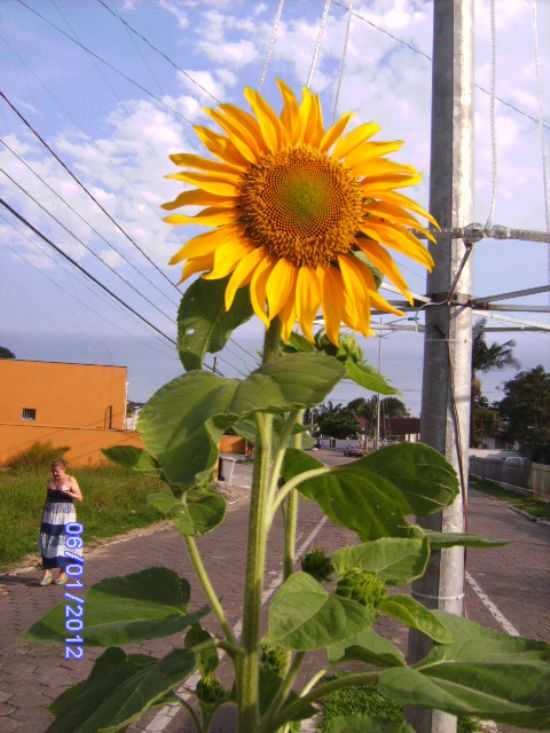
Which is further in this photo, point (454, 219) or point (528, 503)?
point (528, 503)

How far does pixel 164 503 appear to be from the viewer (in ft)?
3.07

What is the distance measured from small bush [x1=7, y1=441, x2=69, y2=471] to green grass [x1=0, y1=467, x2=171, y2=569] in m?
A: 4.75

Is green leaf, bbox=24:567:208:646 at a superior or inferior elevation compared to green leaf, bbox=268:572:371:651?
inferior

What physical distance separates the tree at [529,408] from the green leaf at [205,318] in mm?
46826

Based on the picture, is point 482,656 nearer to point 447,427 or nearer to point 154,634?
point 154,634

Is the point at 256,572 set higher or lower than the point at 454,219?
lower

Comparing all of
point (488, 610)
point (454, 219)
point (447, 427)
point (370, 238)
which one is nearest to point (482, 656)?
point (370, 238)

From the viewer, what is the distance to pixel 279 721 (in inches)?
37.6

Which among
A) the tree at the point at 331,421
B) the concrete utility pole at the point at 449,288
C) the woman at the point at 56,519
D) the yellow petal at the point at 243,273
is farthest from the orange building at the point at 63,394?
the yellow petal at the point at 243,273

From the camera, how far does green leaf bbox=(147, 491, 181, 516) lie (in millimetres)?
923

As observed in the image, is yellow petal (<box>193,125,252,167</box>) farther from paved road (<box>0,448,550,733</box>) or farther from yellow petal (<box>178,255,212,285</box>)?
paved road (<box>0,448,550,733</box>)

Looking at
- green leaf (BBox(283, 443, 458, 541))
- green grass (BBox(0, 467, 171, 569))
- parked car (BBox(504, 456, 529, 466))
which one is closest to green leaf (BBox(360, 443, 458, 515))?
green leaf (BBox(283, 443, 458, 541))

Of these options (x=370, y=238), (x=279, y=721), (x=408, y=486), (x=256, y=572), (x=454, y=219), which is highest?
(x=454, y=219)

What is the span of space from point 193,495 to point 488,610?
986cm
